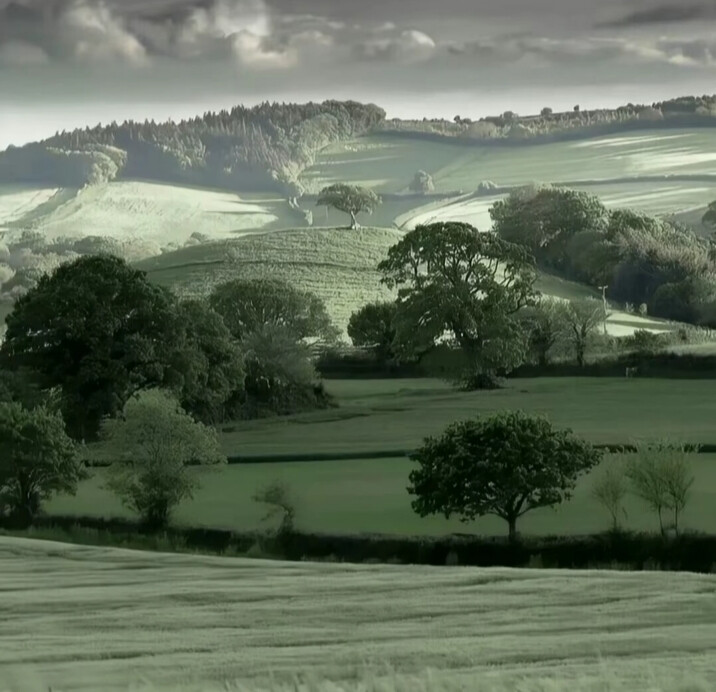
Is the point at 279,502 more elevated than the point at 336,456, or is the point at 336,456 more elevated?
the point at 336,456

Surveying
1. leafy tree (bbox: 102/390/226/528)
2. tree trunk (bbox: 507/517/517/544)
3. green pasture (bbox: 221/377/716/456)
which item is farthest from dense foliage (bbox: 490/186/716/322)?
leafy tree (bbox: 102/390/226/528)

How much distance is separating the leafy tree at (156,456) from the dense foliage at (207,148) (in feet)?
12.7

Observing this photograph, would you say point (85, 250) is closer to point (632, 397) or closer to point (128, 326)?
point (128, 326)

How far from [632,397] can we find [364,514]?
2.84m

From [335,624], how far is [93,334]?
302 inches

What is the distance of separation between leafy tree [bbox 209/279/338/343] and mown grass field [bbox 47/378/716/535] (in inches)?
35.7

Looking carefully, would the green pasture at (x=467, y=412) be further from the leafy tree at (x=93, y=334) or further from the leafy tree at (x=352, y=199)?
the leafy tree at (x=352, y=199)

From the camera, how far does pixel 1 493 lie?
38.5 ft

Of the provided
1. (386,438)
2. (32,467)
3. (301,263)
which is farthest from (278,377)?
(32,467)

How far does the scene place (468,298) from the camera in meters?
12.7

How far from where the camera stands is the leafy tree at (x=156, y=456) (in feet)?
37.2

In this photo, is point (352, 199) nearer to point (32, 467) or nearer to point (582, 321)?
point (582, 321)

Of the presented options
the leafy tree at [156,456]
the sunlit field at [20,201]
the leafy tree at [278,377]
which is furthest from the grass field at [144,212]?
the leafy tree at [156,456]

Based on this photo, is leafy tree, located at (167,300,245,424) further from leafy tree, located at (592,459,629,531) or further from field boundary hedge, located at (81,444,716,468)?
leafy tree, located at (592,459,629,531)
